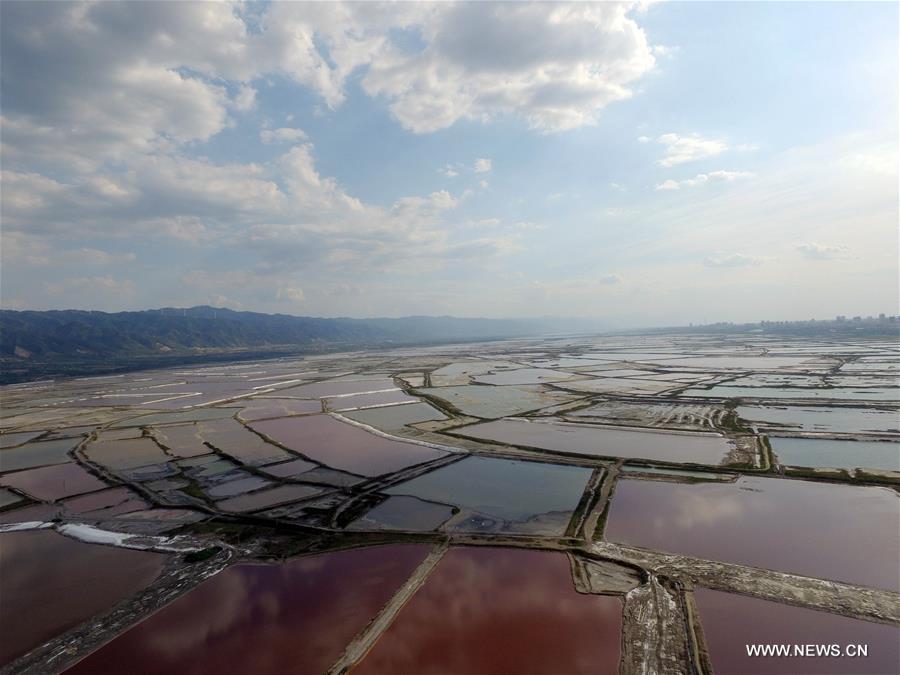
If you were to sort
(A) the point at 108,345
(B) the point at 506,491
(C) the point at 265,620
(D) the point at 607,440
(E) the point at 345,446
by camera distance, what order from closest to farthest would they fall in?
(C) the point at 265,620
(B) the point at 506,491
(D) the point at 607,440
(E) the point at 345,446
(A) the point at 108,345

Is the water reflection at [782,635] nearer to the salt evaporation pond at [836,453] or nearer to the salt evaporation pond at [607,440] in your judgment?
the salt evaporation pond at [607,440]

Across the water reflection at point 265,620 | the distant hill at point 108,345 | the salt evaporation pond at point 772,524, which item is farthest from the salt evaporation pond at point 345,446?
the distant hill at point 108,345

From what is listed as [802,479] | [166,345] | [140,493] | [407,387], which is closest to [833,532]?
[802,479]

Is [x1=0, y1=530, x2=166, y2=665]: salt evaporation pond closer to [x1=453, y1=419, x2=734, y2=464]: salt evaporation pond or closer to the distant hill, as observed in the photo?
→ [x1=453, y1=419, x2=734, y2=464]: salt evaporation pond

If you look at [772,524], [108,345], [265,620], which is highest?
[108,345]

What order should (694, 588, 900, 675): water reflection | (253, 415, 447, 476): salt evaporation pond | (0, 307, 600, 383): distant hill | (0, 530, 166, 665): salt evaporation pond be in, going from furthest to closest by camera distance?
1. (0, 307, 600, 383): distant hill
2. (253, 415, 447, 476): salt evaporation pond
3. (0, 530, 166, 665): salt evaporation pond
4. (694, 588, 900, 675): water reflection

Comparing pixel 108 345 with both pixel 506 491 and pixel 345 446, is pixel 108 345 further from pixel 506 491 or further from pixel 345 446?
pixel 506 491

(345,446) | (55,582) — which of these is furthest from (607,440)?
(55,582)

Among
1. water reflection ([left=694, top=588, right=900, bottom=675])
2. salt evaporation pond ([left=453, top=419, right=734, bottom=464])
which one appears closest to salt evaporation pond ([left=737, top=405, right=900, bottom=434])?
salt evaporation pond ([left=453, top=419, right=734, bottom=464])

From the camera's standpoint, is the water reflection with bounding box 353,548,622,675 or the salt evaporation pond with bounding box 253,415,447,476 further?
the salt evaporation pond with bounding box 253,415,447,476

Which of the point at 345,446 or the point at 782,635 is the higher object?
the point at 782,635

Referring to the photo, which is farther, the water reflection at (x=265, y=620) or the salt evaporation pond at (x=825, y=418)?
the salt evaporation pond at (x=825, y=418)
